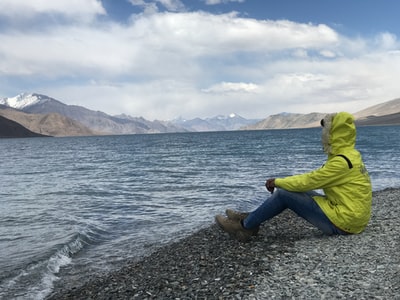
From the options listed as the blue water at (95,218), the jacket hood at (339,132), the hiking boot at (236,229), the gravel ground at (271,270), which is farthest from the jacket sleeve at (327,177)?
the blue water at (95,218)

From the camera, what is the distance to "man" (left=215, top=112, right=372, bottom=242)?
26.7 feet

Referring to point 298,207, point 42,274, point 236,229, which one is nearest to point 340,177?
point 298,207

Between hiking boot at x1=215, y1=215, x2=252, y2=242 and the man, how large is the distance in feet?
2.26

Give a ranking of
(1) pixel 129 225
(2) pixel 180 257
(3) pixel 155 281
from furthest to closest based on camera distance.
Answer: (1) pixel 129 225 → (2) pixel 180 257 → (3) pixel 155 281

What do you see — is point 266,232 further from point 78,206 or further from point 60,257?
point 78,206

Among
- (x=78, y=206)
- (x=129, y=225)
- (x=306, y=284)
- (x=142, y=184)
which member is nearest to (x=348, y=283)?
(x=306, y=284)

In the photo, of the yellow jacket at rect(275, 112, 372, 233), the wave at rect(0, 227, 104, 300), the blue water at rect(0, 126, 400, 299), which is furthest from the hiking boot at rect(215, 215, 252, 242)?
the wave at rect(0, 227, 104, 300)

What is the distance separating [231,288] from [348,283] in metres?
2.05

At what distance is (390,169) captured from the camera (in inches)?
1398

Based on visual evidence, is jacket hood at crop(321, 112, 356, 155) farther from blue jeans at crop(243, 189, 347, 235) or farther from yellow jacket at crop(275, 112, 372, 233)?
blue jeans at crop(243, 189, 347, 235)

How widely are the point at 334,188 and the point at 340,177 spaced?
32cm

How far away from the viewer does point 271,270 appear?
7.78 m

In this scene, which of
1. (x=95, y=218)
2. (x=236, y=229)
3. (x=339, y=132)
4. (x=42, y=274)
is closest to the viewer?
(x=339, y=132)

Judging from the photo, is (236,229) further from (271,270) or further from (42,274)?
(42,274)
